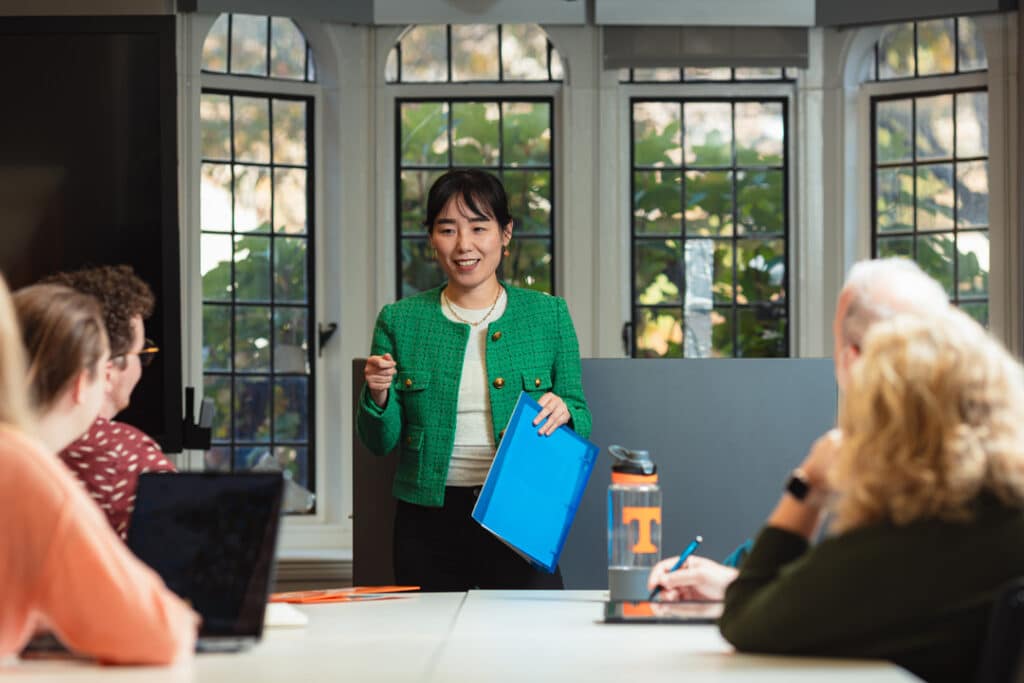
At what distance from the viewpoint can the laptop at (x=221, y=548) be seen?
1.71m

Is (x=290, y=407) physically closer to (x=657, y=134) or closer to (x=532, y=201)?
(x=532, y=201)

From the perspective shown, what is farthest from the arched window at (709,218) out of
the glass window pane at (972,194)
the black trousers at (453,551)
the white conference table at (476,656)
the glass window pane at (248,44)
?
the white conference table at (476,656)

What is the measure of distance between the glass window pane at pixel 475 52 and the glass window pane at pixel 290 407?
1.59 metres

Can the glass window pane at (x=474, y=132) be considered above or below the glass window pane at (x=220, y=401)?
above

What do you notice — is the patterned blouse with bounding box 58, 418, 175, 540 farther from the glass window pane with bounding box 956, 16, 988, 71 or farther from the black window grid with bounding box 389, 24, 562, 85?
the glass window pane with bounding box 956, 16, 988, 71

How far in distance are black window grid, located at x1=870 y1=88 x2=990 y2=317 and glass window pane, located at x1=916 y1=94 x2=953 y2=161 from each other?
0.02 metres

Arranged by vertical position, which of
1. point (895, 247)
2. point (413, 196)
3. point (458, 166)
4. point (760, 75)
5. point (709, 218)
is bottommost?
point (895, 247)

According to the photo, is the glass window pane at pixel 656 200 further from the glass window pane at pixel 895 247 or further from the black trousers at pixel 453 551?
the black trousers at pixel 453 551

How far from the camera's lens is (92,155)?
13.5ft

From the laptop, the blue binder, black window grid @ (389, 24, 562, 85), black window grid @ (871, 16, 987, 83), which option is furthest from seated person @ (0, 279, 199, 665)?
black window grid @ (871, 16, 987, 83)

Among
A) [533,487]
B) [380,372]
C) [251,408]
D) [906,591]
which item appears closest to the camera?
[906,591]

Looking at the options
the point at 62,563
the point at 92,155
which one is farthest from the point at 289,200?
the point at 62,563

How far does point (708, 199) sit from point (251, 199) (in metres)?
2.12

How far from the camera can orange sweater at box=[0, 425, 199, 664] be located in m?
1.40
